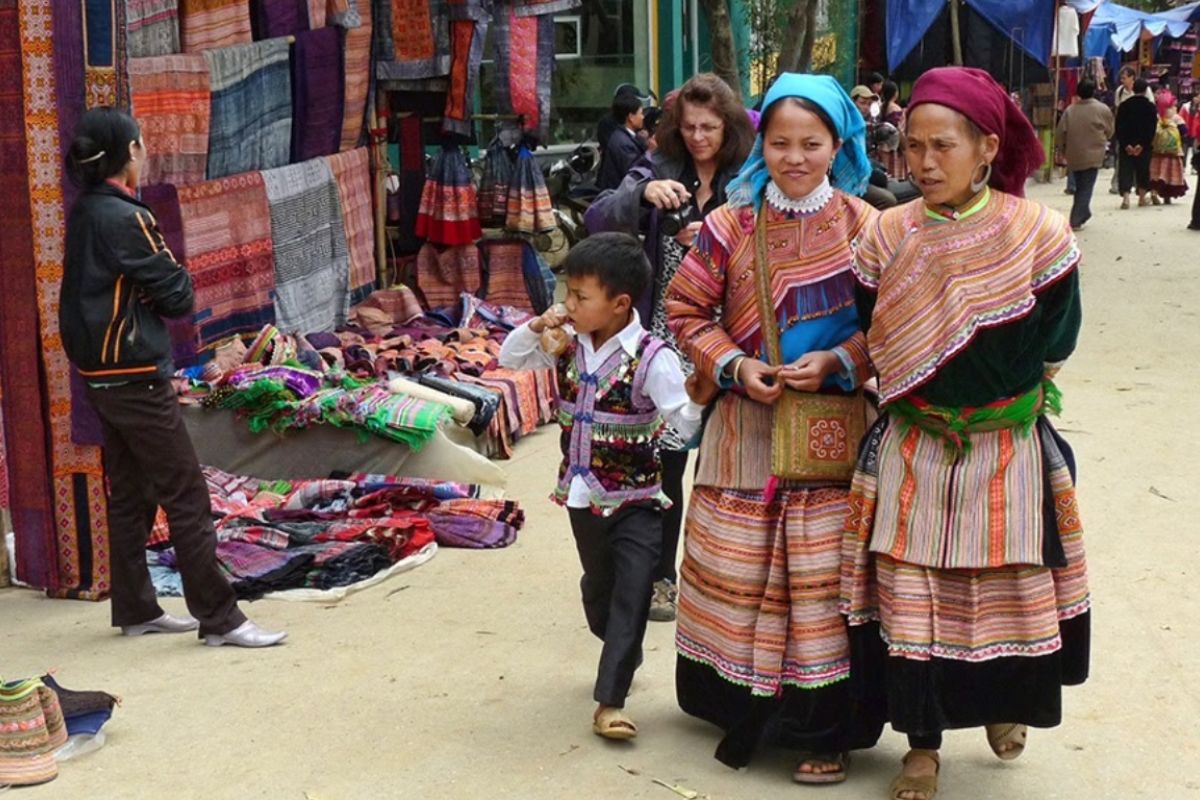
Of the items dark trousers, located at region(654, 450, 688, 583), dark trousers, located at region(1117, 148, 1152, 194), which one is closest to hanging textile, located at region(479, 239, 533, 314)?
dark trousers, located at region(654, 450, 688, 583)

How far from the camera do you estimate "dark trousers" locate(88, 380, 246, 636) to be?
5004mm

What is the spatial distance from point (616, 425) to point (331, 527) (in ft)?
7.76

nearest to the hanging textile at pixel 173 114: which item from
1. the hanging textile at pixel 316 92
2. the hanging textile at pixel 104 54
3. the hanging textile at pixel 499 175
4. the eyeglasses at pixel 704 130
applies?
the hanging textile at pixel 316 92

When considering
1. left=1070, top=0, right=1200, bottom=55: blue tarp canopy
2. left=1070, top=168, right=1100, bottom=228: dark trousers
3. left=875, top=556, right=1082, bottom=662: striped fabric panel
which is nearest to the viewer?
left=875, top=556, right=1082, bottom=662: striped fabric panel

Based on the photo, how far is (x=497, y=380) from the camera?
25.9 feet

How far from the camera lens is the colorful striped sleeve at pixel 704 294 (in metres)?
4.02

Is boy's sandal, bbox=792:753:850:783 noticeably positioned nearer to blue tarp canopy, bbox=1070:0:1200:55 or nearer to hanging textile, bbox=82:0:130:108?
hanging textile, bbox=82:0:130:108

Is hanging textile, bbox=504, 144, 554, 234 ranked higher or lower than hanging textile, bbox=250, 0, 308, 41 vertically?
lower

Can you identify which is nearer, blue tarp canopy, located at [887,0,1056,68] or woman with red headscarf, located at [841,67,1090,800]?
A: woman with red headscarf, located at [841,67,1090,800]

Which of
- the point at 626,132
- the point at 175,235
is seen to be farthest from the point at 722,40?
the point at 175,235

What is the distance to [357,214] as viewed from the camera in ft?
30.0

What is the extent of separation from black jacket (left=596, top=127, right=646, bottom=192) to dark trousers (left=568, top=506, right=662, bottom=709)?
152 cm

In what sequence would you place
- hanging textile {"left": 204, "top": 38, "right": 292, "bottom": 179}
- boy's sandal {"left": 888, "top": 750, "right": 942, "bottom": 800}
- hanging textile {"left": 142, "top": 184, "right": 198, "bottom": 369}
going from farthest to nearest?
1. hanging textile {"left": 204, "top": 38, "right": 292, "bottom": 179}
2. hanging textile {"left": 142, "top": 184, "right": 198, "bottom": 369}
3. boy's sandal {"left": 888, "top": 750, "right": 942, "bottom": 800}

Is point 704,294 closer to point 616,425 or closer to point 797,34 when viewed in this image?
point 616,425
